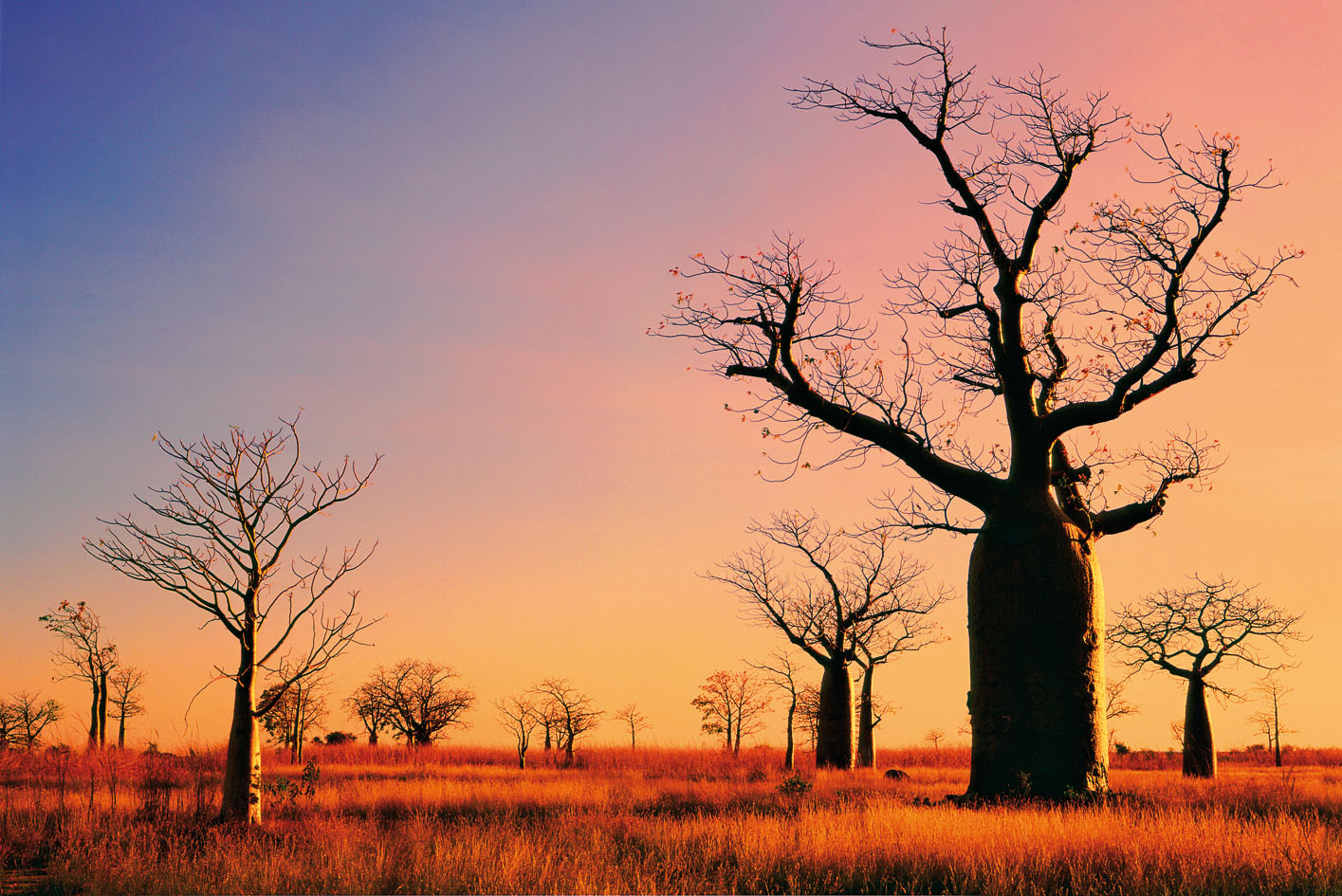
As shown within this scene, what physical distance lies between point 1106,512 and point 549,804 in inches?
330

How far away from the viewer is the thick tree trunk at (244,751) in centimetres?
894

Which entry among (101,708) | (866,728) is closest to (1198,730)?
(866,728)

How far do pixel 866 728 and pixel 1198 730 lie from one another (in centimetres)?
741

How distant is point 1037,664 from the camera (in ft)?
35.8

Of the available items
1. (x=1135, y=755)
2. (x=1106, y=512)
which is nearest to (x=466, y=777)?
(x=1106, y=512)

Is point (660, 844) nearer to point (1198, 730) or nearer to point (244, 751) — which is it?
point (244, 751)

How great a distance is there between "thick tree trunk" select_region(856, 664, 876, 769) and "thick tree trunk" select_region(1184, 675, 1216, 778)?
701 centimetres

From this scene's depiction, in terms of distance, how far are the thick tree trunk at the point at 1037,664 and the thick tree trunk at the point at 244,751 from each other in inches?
312

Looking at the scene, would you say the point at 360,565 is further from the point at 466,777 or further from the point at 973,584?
the point at 466,777

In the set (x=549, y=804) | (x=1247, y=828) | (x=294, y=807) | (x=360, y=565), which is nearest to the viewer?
(x=1247, y=828)

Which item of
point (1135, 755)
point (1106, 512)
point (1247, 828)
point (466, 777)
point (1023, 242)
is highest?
point (1023, 242)

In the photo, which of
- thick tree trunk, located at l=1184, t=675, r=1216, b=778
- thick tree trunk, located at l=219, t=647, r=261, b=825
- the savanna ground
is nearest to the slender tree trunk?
the savanna ground

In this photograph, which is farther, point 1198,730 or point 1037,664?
point 1198,730

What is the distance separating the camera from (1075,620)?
36.3ft
